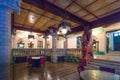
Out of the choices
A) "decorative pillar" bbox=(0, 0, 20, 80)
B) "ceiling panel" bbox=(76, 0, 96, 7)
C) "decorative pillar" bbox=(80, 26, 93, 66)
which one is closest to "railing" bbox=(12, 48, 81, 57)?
"decorative pillar" bbox=(80, 26, 93, 66)

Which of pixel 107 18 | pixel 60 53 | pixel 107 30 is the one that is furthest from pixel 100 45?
pixel 107 18

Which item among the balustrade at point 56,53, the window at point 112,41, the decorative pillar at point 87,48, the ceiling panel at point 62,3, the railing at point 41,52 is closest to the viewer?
the ceiling panel at point 62,3

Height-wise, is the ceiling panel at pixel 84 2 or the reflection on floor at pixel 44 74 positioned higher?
the ceiling panel at pixel 84 2

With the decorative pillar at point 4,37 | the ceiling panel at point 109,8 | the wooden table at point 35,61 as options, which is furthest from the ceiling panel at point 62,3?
the wooden table at point 35,61

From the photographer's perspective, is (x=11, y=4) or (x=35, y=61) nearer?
(x=11, y=4)

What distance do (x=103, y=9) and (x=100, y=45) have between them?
20.3ft

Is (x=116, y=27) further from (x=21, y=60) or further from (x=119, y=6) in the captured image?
(x=21, y=60)

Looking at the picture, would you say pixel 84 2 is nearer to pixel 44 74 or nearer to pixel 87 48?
pixel 87 48

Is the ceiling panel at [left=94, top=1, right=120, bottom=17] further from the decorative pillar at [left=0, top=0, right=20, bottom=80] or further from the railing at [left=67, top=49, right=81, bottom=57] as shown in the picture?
the railing at [left=67, top=49, right=81, bottom=57]

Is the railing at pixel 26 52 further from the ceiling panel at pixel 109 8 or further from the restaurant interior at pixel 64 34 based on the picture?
the ceiling panel at pixel 109 8

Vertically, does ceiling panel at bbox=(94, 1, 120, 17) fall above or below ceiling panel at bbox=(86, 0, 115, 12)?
below

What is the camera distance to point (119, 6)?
4.27 meters

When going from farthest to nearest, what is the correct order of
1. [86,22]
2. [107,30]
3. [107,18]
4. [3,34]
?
[107,30] → [86,22] → [107,18] → [3,34]

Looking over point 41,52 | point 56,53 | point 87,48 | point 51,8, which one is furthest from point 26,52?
point 51,8
